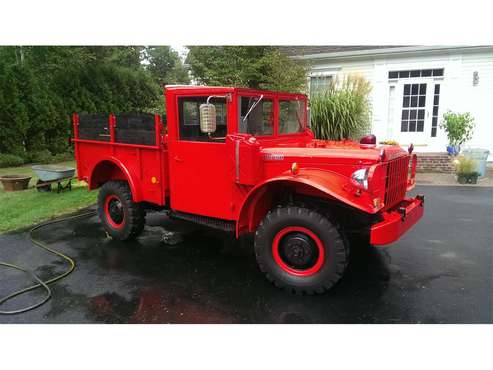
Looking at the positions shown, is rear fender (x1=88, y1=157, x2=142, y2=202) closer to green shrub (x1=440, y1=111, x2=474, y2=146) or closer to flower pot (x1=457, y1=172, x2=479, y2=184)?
flower pot (x1=457, y1=172, x2=479, y2=184)

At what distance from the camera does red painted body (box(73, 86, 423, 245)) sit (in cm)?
365

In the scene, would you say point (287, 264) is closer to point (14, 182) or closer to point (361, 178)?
point (361, 178)

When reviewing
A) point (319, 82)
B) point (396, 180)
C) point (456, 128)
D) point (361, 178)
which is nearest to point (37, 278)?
point (361, 178)

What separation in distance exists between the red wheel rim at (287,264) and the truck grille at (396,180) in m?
0.92

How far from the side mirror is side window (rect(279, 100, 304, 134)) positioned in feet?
3.79

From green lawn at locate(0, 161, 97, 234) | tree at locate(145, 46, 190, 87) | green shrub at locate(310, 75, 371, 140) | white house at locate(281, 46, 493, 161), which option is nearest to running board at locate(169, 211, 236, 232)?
green lawn at locate(0, 161, 97, 234)

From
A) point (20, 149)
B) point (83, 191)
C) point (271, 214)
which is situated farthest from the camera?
point (20, 149)

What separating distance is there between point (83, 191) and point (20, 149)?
551 centimetres

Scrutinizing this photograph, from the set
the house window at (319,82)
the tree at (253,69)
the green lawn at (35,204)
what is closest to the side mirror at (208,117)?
the green lawn at (35,204)

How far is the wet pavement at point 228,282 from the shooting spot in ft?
11.2

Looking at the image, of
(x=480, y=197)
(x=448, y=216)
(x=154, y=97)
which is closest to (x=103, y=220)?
(x=448, y=216)

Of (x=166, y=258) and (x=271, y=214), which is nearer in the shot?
(x=271, y=214)

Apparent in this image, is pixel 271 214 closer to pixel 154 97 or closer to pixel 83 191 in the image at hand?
pixel 83 191

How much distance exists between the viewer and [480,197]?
773cm
